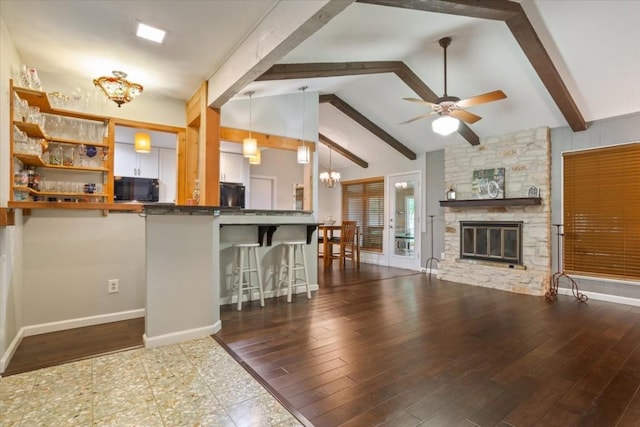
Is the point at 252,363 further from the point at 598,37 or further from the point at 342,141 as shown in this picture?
the point at 342,141

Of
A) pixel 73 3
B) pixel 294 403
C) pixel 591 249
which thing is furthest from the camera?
pixel 591 249

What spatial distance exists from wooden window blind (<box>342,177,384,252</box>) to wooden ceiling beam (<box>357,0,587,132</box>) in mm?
3924

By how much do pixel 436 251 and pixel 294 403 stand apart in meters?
5.10

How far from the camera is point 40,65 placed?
293cm

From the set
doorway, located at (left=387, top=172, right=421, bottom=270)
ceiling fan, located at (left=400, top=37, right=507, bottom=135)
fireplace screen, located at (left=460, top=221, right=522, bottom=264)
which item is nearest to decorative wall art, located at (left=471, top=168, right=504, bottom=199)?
fireplace screen, located at (left=460, top=221, right=522, bottom=264)

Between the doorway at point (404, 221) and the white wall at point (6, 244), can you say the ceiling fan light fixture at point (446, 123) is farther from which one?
the white wall at point (6, 244)

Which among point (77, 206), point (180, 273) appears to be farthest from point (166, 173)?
point (180, 273)

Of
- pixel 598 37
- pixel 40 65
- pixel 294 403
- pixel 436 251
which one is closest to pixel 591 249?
pixel 436 251

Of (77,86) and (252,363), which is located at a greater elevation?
(77,86)

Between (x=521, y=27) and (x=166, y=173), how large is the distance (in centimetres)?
593

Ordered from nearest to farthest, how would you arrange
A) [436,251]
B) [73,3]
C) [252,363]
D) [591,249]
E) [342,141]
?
[73,3] → [252,363] → [591,249] → [436,251] → [342,141]

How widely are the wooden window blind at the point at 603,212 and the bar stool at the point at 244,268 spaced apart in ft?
14.8

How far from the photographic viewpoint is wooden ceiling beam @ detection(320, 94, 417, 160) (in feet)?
18.9

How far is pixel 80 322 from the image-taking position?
3070 mm
